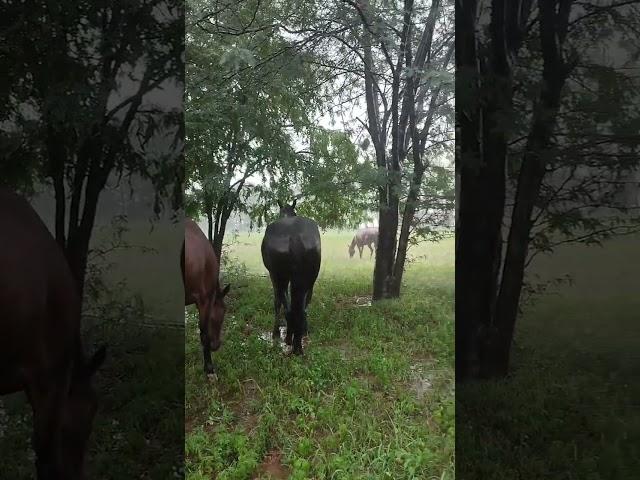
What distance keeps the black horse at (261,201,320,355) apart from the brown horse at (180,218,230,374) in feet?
0.88

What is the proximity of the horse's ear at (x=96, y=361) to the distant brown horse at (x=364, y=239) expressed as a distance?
1.18 m

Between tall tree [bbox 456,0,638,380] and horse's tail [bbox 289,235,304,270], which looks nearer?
tall tree [bbox 456,0,638,380]

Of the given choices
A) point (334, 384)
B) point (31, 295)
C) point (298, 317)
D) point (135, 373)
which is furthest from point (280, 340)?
point (31, 295)

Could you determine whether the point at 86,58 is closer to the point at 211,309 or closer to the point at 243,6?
the point at 243,6

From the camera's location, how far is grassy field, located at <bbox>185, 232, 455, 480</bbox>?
7.66 ft

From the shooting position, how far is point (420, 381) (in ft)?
7.86

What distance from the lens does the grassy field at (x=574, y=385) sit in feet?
5.73

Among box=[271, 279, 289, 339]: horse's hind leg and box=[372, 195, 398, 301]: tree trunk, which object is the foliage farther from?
box=[271, 279, 289, 339]: horse's hind leg

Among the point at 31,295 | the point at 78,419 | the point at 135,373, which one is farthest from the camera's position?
the point at 135,373

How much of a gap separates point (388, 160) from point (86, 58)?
4.50ft

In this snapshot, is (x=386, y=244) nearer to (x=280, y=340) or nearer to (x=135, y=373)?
(x=280, y=340)

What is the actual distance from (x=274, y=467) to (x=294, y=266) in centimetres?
95

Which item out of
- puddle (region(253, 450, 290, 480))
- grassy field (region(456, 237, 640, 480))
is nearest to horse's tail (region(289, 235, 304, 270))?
puddle (region(253, 450, 290, 480))

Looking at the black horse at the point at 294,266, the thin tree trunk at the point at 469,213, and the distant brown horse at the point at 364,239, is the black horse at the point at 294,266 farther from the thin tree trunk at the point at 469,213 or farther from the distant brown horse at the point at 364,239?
the thin tree trunk at the point at 469,213
